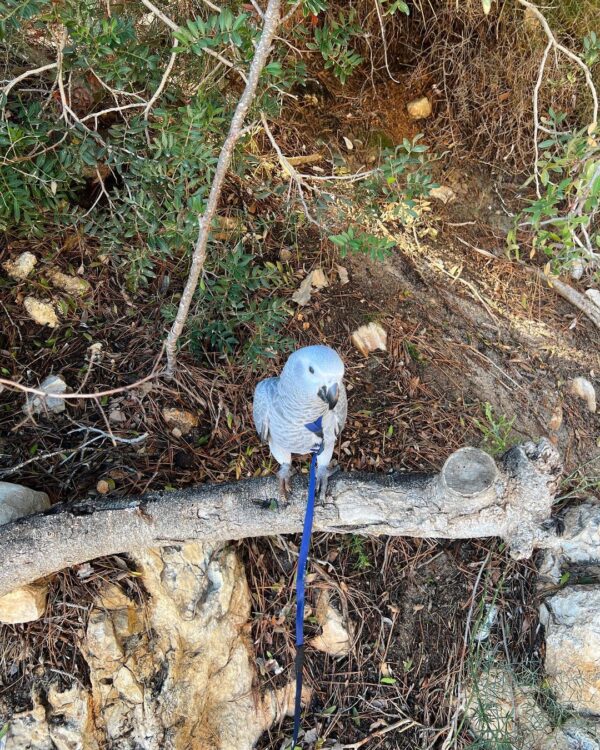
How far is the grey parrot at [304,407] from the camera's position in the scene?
2340 mm

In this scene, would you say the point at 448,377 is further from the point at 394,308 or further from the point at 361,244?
the point at 361,244

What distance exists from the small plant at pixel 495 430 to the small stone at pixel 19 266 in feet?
9.41

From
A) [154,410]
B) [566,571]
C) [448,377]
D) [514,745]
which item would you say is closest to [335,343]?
[448,377]

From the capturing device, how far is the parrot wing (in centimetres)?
278

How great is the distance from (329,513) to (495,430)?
138 centimetres

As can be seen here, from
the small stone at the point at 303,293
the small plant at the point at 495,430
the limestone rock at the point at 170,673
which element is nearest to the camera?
the limestone rock at the point at 170,673

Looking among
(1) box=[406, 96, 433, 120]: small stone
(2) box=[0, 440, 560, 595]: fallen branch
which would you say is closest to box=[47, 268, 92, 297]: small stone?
(2) box=[0, 440, 560, 595]: fallen branch

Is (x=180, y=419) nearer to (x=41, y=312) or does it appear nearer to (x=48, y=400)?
(x=48, y=400)

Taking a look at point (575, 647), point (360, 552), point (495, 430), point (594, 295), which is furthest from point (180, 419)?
point (594, 295)

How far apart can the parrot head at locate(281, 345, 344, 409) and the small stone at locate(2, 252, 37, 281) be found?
6.13 ft

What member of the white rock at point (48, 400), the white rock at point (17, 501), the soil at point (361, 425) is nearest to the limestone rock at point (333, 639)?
the soil at point (361, 425)

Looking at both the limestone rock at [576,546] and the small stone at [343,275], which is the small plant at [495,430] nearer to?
the limestone rock at [576,546]

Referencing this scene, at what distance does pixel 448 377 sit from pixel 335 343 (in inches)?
31.6

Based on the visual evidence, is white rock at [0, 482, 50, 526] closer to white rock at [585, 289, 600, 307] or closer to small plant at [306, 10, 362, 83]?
small plant at [306, 10, 362, 83]
